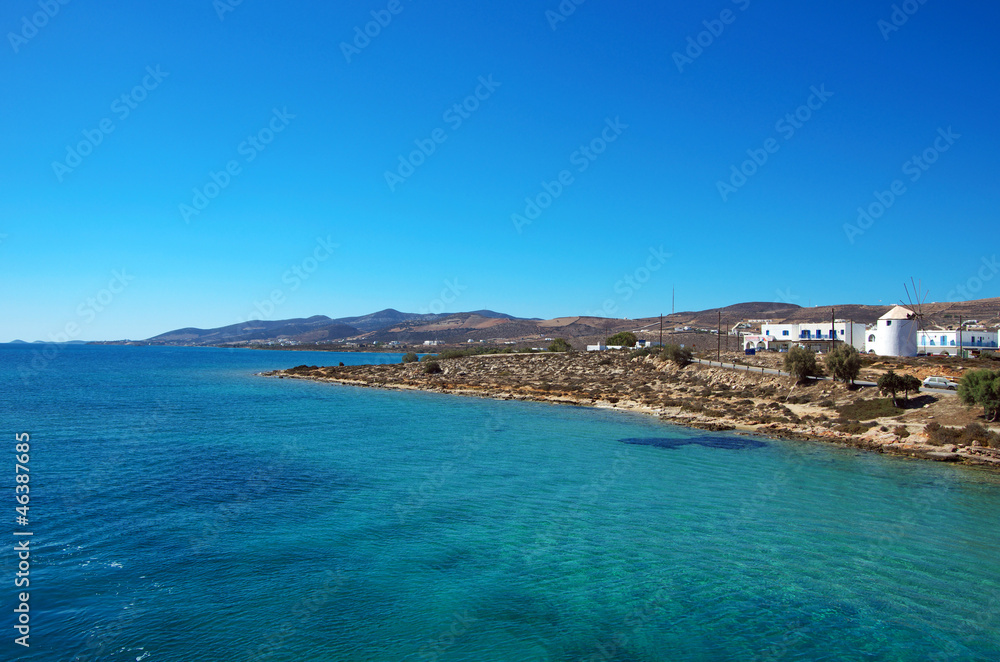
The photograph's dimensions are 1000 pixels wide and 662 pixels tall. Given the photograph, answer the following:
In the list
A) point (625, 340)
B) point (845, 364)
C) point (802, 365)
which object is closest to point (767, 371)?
point (802, 365)

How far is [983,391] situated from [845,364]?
31.9 feet

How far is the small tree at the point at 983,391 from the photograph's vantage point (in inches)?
986

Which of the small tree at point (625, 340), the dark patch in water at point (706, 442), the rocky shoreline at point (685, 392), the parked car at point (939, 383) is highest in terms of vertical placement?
the small tree at point (625, 340)

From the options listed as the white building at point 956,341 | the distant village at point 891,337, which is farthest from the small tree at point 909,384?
the white building at point 956,341

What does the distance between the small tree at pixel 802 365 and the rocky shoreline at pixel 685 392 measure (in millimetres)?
768

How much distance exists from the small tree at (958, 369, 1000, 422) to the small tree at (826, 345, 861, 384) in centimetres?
813

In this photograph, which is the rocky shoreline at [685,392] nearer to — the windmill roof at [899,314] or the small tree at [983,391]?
the small tree at [983,391]

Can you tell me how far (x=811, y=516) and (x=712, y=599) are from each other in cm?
661

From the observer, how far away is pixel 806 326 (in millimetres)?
67188

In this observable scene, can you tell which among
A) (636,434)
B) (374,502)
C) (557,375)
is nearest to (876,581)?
(374,502)

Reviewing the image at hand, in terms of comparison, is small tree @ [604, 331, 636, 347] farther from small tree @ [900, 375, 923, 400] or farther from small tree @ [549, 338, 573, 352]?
small tree @ [900, 375, 923, 400]

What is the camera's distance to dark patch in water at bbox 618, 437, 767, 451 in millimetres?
25641

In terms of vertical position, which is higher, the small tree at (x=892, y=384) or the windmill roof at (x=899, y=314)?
the windmill roof at (x=899, y=314)

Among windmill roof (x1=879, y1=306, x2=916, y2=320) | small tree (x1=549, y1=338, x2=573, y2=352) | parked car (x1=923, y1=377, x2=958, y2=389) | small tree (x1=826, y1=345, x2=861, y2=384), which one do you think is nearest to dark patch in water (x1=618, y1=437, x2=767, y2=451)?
small tree (x1=826, y1=345, x2=861, y2=384)
